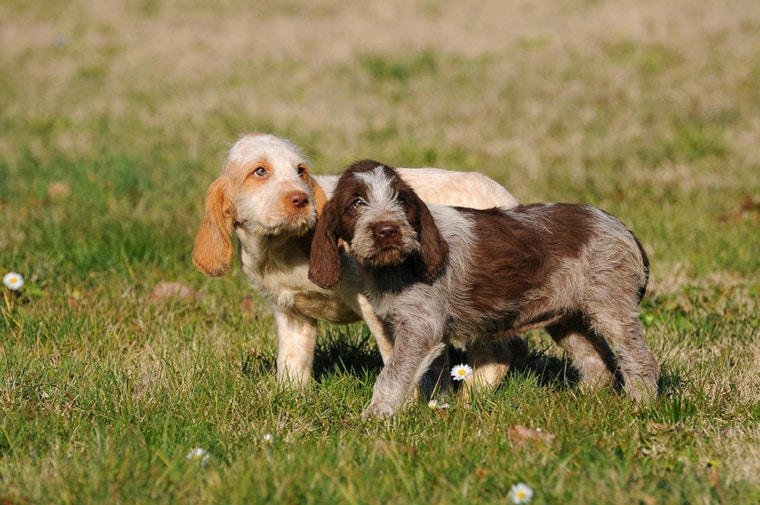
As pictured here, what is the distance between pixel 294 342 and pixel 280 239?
725 mm

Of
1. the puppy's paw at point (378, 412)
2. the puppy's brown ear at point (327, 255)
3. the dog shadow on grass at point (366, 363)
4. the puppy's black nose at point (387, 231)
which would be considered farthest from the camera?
the dog shadow on grass at point (366, 363)

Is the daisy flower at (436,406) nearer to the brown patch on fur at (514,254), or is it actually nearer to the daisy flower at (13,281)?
the brown patch on fur at (514,254)

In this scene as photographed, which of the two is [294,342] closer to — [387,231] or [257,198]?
[257,198]

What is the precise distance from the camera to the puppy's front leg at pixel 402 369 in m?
4.86

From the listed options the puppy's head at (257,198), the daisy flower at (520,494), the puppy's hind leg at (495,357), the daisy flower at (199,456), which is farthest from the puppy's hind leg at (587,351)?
the daisy flower at (199,456)

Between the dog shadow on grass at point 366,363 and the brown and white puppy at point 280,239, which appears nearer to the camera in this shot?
the brown and white puppy at point 280,239

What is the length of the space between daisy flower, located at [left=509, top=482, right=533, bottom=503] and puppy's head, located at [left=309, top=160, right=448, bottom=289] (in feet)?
4.46

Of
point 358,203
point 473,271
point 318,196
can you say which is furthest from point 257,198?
point 473,271

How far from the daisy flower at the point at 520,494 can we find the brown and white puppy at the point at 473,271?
1.12m

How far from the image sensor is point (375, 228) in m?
4.71

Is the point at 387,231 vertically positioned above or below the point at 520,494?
above

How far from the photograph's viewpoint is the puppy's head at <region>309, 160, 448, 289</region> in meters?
4.73

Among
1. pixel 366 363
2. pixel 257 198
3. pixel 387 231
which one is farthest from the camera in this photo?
pixel 366 363

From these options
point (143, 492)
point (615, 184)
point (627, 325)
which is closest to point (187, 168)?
point (615, 184)
